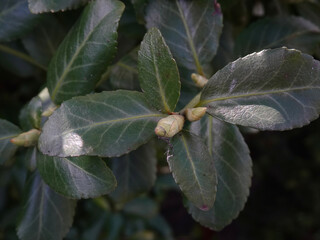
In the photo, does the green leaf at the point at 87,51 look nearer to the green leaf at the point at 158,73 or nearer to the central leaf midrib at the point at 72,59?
the central leaf midrib at the point at 72,59

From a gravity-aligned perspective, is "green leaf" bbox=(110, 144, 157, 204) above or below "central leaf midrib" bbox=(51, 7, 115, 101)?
below

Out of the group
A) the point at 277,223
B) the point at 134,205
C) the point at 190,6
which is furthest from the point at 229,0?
the point at 277,223

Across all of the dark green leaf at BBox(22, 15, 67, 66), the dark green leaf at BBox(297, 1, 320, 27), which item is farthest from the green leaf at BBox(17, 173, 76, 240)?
the dark green leaf at BBox(297, 1, 320, 27)

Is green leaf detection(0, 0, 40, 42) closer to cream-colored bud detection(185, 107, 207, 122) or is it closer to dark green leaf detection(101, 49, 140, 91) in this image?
dark green leaf detection(101, 49, 140, 91)

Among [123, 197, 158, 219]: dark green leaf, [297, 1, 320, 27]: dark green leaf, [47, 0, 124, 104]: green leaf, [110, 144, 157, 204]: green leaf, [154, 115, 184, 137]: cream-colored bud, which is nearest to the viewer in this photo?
[154, 115, 184, 137]: cream-colored bud

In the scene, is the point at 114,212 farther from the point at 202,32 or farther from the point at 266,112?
the point at 266,112

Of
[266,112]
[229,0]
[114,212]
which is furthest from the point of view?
[114,212]
